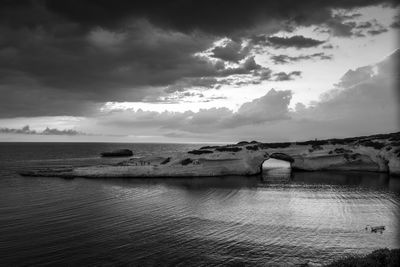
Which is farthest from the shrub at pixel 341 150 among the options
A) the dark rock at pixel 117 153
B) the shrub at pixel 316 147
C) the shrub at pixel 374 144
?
the dark rock at pixel 117 153

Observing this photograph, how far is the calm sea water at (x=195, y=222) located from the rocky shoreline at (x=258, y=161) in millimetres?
11375

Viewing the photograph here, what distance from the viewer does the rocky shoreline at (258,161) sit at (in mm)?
69438

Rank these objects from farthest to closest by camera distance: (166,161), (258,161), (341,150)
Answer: (166,161)
(341,150)
(258,161)

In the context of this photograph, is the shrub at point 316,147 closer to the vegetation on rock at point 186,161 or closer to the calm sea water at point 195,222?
the calm sea water at point 195,222

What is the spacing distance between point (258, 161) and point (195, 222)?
40860 millimetres

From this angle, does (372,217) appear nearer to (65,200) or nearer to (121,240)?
(121,240)

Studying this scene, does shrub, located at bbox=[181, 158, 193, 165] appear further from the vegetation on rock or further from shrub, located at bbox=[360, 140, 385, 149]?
shrub, located at bbox=[360, 140, 385, 149]

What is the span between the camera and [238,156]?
71688 mm

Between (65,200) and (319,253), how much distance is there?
3527cm

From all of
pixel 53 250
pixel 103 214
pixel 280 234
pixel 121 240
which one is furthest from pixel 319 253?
pixel 103 214

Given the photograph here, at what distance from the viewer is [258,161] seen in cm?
7194

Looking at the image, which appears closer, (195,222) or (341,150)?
(195,222)

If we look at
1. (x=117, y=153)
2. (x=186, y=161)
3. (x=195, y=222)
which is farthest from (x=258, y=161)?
(x=117, y=153)

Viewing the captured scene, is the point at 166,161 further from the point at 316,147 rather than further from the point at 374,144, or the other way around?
the point at 374,144
